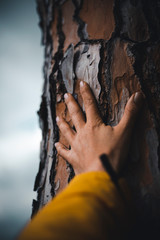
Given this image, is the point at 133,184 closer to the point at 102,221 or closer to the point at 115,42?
the point at 102,221

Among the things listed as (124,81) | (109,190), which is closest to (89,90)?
(124,81)

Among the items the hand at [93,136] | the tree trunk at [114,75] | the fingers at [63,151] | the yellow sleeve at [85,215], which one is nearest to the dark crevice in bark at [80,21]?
the tree trunk at [114,75]

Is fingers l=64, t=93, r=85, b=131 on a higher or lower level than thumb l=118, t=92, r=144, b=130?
higher

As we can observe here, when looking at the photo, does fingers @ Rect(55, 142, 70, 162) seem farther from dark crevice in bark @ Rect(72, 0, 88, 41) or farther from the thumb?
dark crevice in bark @ Rect(72, 0, 88, 41)

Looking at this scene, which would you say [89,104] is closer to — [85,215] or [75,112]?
[75,112]

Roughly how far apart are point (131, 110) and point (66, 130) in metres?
0.27

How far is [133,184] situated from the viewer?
45 cm

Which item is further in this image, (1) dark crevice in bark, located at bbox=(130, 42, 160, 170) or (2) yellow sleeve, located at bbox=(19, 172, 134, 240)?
(1) dark crevice in bark, located at bbox=(130, 42, 160, 170)

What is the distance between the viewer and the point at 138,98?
51 cm

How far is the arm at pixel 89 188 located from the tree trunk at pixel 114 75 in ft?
0.14

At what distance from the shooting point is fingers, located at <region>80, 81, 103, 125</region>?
54cm

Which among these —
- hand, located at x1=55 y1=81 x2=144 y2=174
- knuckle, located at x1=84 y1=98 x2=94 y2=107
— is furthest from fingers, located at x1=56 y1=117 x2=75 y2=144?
knuckle, located at x1=84 y1=98 x2=94 y2=107

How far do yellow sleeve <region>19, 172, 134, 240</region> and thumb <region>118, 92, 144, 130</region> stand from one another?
0.19 m

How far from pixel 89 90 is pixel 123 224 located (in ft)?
1.46
